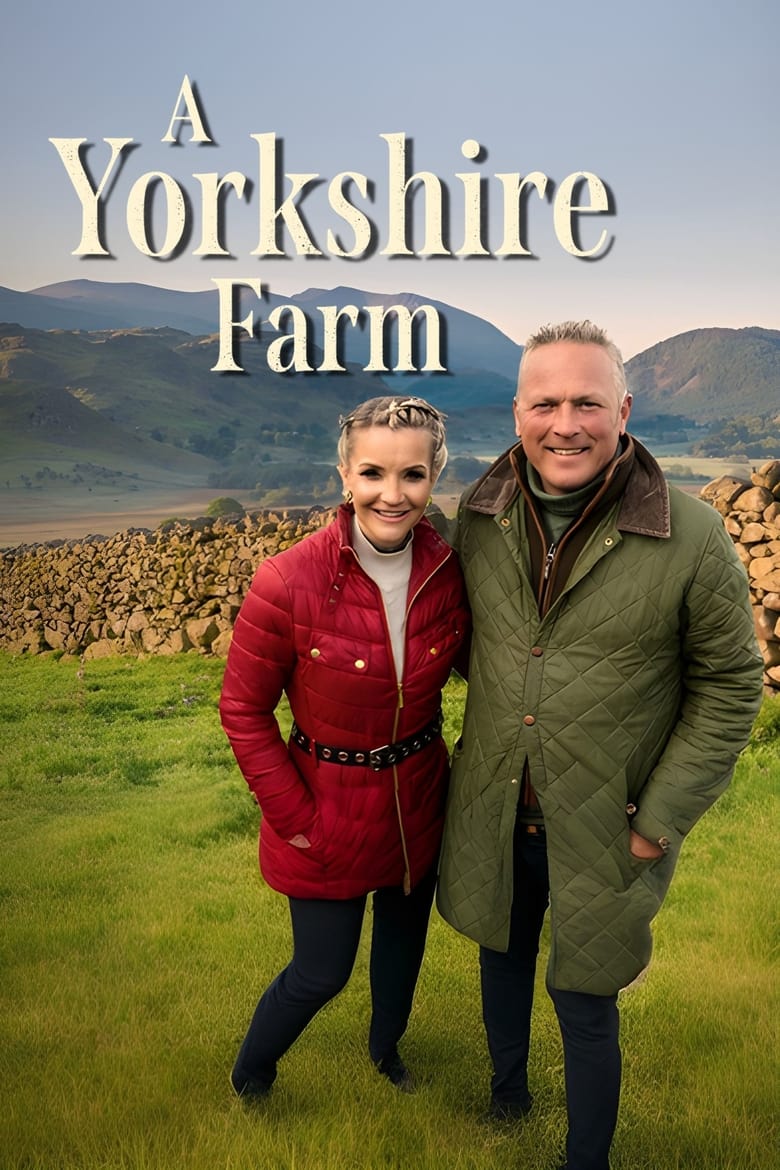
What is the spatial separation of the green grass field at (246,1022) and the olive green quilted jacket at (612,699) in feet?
2.98

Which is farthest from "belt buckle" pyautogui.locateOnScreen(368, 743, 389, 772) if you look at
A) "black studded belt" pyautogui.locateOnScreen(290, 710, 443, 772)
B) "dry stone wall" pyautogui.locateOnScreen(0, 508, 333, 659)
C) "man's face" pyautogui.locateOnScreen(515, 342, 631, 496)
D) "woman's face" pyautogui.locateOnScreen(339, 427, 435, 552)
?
"dry stone wall" pyautogui.locateOnScreen(0, 508, 333, 659)

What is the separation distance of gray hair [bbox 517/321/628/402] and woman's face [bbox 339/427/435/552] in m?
0.32

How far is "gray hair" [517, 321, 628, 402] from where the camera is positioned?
237 cm

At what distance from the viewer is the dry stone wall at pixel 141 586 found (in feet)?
42.8

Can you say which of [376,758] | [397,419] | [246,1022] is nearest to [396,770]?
[376,758]

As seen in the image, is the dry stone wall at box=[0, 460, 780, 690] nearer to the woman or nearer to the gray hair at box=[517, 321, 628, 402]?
the woman

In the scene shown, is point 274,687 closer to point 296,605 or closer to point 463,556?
point 296,605

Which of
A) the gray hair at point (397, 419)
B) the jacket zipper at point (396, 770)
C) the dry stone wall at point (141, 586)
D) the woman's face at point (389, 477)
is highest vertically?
the gray hair at point (397, 419)

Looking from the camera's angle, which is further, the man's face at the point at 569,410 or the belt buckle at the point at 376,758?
the belt buckle at the point at 376,758

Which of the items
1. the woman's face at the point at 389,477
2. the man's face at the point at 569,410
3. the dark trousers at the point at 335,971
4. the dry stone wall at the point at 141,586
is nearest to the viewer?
the man's face at the point at 569,410

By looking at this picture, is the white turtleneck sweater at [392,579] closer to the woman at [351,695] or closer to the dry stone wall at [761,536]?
the woman at [351,695]

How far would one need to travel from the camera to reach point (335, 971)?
2797 millimetres

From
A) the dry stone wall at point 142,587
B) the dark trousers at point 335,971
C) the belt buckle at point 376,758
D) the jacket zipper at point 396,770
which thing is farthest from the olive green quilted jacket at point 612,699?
the dry stone wall at point 142,587

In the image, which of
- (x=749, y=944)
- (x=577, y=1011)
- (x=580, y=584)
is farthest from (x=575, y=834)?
(x=749, y=944)
